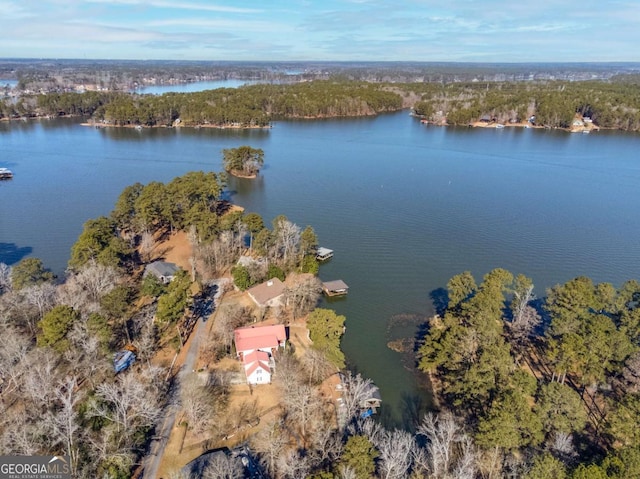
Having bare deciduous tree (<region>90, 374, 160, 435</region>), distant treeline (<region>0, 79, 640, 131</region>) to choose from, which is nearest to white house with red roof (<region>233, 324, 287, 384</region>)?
bare deciduous tree (<region>90, 374, 160, 435</region>)

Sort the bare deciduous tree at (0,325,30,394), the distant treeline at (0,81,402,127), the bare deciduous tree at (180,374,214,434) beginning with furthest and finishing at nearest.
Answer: the distant treeline at (0,81,402,127) < the bare deciduous tree at (0,325,30,394) < the bare deciduous tree at (180,374,214,434)

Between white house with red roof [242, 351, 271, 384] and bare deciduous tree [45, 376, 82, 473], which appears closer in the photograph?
bare deciduous tree [45, 376, 82, 473]

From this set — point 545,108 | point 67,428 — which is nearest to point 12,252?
point 67,428

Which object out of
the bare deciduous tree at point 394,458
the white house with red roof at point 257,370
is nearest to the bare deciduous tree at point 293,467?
the bare deciduous tree at point 394,458

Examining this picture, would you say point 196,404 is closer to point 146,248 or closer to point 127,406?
point 127,406

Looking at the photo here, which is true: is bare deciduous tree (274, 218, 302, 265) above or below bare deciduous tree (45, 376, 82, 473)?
above

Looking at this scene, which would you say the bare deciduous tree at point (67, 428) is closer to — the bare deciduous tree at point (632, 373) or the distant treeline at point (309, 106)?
the bare deciduous tree at point (632, 373)

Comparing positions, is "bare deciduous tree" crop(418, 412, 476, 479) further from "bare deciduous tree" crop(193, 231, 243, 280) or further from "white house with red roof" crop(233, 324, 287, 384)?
"bare deciduous tree" crop(193, 231, 243, 280)
